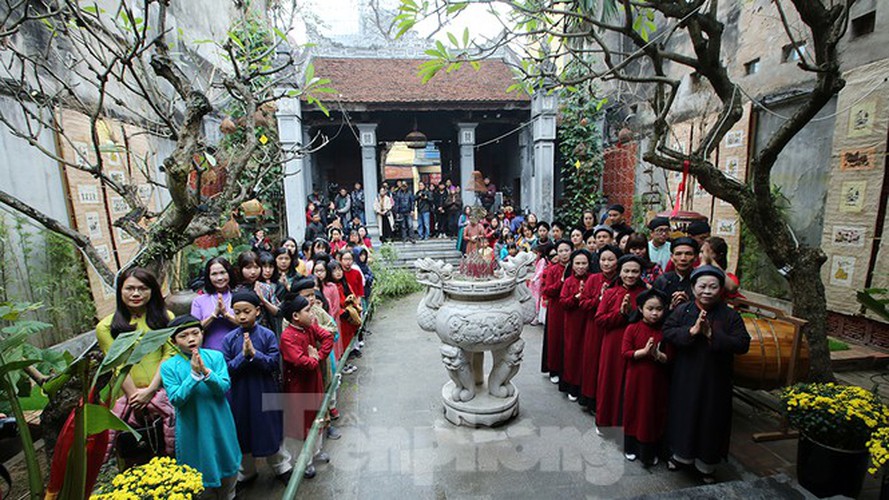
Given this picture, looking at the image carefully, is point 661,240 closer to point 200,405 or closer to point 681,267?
point 681,267

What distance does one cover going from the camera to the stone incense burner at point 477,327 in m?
3.72

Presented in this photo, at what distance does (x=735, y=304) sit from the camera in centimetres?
380

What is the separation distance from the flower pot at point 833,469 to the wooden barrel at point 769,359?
770 mm

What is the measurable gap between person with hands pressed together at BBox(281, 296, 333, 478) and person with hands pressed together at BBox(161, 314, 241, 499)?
57cm

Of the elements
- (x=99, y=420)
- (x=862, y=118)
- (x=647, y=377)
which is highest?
(x=862, y=118)

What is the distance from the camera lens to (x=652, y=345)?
3.23 metres

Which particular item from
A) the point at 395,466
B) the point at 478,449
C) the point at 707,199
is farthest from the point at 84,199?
the point at 707,199

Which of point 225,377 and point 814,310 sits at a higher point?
point 814,310

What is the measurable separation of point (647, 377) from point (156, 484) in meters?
3.21

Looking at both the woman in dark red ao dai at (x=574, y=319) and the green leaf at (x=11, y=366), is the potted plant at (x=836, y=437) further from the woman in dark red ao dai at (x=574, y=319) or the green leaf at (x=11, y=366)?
the green leaf at (x=11, y=366)

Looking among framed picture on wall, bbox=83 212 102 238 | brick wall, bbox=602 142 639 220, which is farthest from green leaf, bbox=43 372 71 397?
brick wall, bbox=602 142 639 220

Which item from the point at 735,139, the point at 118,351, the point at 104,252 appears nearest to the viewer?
the point at 118,351

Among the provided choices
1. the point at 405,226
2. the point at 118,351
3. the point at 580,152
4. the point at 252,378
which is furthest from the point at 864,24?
the point at 405,226

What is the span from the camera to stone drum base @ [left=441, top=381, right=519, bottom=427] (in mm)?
3936
